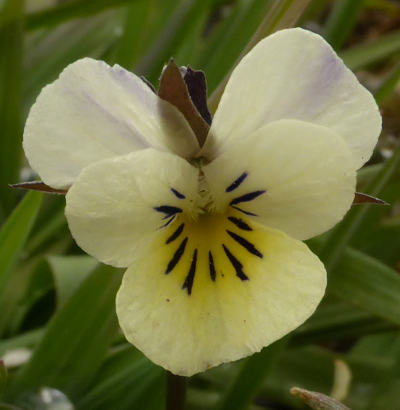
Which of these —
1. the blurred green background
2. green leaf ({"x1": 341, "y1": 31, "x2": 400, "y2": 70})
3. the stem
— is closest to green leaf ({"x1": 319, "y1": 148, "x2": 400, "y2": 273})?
the blurred green background

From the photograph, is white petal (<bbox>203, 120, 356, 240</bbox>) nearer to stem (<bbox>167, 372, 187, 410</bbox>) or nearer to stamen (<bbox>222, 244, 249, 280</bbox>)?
stamen (<bbox>222, 244, 249, 280</bbox>)

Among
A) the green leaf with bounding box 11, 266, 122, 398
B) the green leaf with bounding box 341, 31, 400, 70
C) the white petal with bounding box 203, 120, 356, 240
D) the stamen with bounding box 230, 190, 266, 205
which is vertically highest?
the white petal with bounding box 203, 120, 356, 240

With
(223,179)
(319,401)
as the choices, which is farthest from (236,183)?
(319,401)

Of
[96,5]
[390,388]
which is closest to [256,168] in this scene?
[390,388]

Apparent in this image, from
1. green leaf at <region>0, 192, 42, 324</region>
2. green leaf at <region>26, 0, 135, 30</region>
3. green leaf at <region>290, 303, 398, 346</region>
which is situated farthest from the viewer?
green leaf at <region>26, 0, 135, 30</region>

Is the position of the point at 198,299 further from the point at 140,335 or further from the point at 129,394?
the point at 129,394

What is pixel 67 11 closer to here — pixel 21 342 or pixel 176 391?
pixel 21 342

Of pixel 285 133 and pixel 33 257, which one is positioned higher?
pixel 285 133
